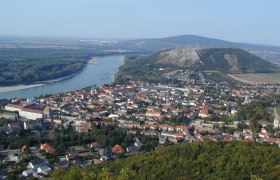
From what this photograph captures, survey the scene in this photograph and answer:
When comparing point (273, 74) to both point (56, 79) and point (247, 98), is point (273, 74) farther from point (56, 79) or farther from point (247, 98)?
point (56, 79)

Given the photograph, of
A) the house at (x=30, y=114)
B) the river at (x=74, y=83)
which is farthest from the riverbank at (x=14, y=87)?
the house at (x=30, y=114)

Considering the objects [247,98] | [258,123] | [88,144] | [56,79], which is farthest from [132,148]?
[56,79]

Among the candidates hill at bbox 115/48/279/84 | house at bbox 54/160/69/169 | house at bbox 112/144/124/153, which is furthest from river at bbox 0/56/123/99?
house at bbox 54/160/69/169

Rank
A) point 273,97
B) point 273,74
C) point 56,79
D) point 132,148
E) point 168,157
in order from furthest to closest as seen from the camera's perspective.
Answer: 1. point 273,74
2. point 56,79
3. point 273,97
4. point 132,148
5. point 168,157

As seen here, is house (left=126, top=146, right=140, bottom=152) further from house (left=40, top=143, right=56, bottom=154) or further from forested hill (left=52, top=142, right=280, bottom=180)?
forested hill (left=52, top=142, right=280, bottom=180)

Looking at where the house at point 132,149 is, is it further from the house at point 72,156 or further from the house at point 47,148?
the house at point 47,148
